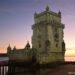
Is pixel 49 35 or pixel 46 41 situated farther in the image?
pixel 49 35

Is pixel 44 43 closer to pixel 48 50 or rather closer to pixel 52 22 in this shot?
pixel 48 50

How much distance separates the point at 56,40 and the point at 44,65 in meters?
9.44

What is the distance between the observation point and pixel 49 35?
4597cm

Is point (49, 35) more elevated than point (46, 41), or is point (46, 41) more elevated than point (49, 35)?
point (49, 35)

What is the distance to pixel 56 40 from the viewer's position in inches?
1901

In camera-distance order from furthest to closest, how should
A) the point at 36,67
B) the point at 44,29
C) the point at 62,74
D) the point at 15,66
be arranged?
the point at 44,29 < the point at 15,66 < the point at 36,67 < the point at 62,74

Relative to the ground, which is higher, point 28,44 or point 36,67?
point 28,44

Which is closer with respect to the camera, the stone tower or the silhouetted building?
the silhouetted building

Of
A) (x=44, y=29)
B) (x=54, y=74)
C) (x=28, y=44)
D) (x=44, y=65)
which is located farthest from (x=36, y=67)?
(x=28, y=44)

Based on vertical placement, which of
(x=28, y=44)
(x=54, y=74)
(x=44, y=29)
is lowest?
(x=54, y=74)

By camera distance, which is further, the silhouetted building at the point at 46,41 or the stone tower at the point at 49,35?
the stone tower at the point at 49,35

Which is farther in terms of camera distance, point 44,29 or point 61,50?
point 61,50

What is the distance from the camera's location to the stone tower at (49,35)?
45.5 meters

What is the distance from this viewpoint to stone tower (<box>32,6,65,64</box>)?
1790 inches
